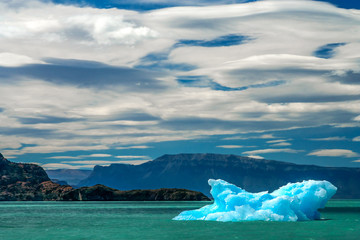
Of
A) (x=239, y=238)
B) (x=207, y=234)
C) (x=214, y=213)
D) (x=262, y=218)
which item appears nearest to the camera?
(x=239, y=238)

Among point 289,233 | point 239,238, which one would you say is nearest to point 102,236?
point 239,238

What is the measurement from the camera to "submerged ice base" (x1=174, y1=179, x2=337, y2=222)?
199 feet

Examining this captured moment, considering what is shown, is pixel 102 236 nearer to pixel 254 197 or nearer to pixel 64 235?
pixel 64 235

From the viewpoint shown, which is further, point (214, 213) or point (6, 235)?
point (214, 213)

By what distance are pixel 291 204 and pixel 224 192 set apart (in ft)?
30.2

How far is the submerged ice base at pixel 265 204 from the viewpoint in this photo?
60.8 metres

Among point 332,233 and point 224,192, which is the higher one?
point 224,192

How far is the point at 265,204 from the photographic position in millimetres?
62250

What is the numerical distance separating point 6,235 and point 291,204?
3611 cm

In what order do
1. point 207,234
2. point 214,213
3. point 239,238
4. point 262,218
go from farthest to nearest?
point 214,213, point 262,218, point 207,234, point 239,238

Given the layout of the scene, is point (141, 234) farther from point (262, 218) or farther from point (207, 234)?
point (262, 218)

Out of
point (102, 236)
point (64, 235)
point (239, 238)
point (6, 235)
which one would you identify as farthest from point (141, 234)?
point (6, 235)

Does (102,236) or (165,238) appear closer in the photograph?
(165,238)

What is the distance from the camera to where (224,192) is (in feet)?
208
